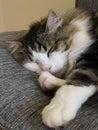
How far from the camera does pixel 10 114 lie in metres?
0.97

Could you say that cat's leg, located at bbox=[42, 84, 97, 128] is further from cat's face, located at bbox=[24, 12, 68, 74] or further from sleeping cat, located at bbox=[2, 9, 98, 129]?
cat's face, located at bbox=[24, 12, 68, 74]

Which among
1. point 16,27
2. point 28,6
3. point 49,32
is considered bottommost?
point 16,27

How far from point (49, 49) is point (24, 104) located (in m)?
0.28

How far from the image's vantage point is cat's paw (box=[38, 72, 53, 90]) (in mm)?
1064

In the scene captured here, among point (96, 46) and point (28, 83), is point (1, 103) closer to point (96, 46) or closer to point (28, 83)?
point (28, 83)

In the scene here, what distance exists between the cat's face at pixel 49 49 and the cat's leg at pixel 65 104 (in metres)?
0.19

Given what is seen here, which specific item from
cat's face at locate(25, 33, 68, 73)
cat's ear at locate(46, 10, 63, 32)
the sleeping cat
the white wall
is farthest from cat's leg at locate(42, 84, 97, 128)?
the white wall

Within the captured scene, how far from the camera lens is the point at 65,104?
2.99ft

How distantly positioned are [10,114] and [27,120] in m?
0.07

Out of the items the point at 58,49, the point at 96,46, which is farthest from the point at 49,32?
the point at 96,46

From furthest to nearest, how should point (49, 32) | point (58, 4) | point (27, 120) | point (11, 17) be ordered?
point (11, 17), point (58, 4), point (49, 32), point (27, 120)

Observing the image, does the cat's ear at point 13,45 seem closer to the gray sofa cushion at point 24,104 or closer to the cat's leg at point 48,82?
the gray sofa cushion at point 24,104

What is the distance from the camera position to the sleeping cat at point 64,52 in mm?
1041

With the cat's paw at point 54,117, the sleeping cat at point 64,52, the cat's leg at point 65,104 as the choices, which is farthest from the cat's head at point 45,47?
the cat's paw at point 54,117
